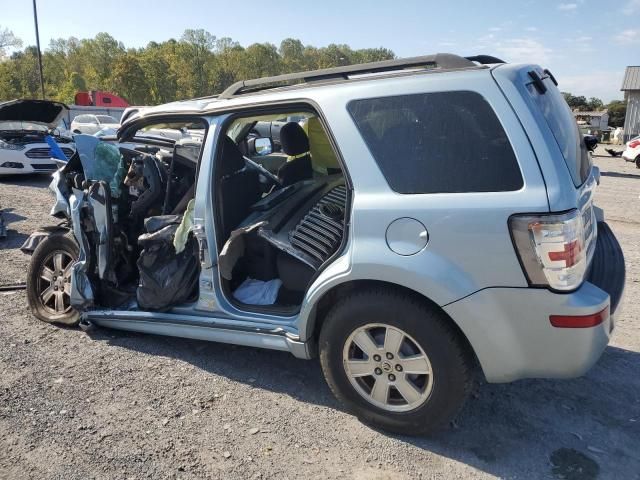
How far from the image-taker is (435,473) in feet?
8.29

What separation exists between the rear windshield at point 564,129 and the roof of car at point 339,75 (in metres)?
0.32

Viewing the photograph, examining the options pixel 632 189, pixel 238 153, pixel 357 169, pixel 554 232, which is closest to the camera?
pixel 554 232

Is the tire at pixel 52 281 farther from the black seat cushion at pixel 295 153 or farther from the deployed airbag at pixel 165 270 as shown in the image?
the black seat cushion at pixel 295 153

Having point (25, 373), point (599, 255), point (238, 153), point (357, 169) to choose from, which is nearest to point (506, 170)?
point (357, 169)

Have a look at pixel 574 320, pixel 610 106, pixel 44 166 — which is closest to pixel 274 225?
pixel 574 320

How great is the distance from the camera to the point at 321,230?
3393 millimetres

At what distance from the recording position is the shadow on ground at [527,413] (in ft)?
8.50

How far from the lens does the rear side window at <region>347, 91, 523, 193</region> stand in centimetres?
239

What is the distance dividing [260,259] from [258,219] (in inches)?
11.6

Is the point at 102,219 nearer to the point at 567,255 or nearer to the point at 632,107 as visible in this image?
the point at 567,255

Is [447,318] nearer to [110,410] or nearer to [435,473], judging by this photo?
[435,473]

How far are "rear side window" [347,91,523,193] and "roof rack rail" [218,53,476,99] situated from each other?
0.85 ft

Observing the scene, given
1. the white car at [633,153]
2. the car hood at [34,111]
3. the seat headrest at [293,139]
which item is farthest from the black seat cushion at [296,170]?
the white car at [633,153]

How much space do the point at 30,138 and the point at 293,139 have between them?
1060cm
